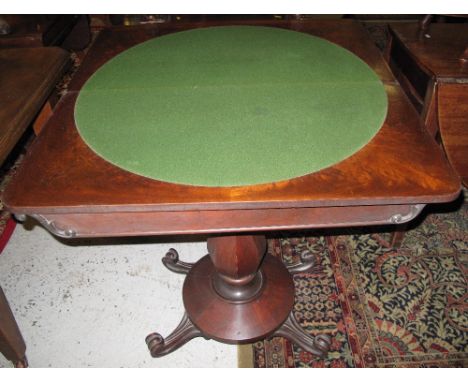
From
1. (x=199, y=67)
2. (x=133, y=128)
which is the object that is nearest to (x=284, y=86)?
(x=199, y=67)

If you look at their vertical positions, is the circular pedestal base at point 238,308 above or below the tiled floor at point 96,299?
above

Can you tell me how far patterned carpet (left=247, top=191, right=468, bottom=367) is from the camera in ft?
4.60

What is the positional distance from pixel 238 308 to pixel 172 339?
0.87ft

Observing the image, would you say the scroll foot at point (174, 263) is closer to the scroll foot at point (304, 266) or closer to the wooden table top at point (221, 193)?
the scroll foot at point (304, 266)

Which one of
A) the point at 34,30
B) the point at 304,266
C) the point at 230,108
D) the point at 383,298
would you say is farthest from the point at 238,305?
the point at 34,30

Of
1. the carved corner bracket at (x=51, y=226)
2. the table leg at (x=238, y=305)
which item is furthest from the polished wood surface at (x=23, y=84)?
the table leg at (x=238, y=305)

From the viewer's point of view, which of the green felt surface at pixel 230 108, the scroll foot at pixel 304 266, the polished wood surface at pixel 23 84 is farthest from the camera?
the scroll foot at pixel 304 266

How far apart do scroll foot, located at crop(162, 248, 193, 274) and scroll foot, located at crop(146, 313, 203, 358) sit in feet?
0.83

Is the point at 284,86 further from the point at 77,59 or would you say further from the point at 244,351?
the point at 77,59

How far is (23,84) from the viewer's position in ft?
4.23

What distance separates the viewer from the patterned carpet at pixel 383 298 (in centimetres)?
140

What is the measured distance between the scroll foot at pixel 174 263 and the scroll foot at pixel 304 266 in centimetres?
43

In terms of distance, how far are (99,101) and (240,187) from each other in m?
0.57

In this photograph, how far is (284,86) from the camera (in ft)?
3.89
